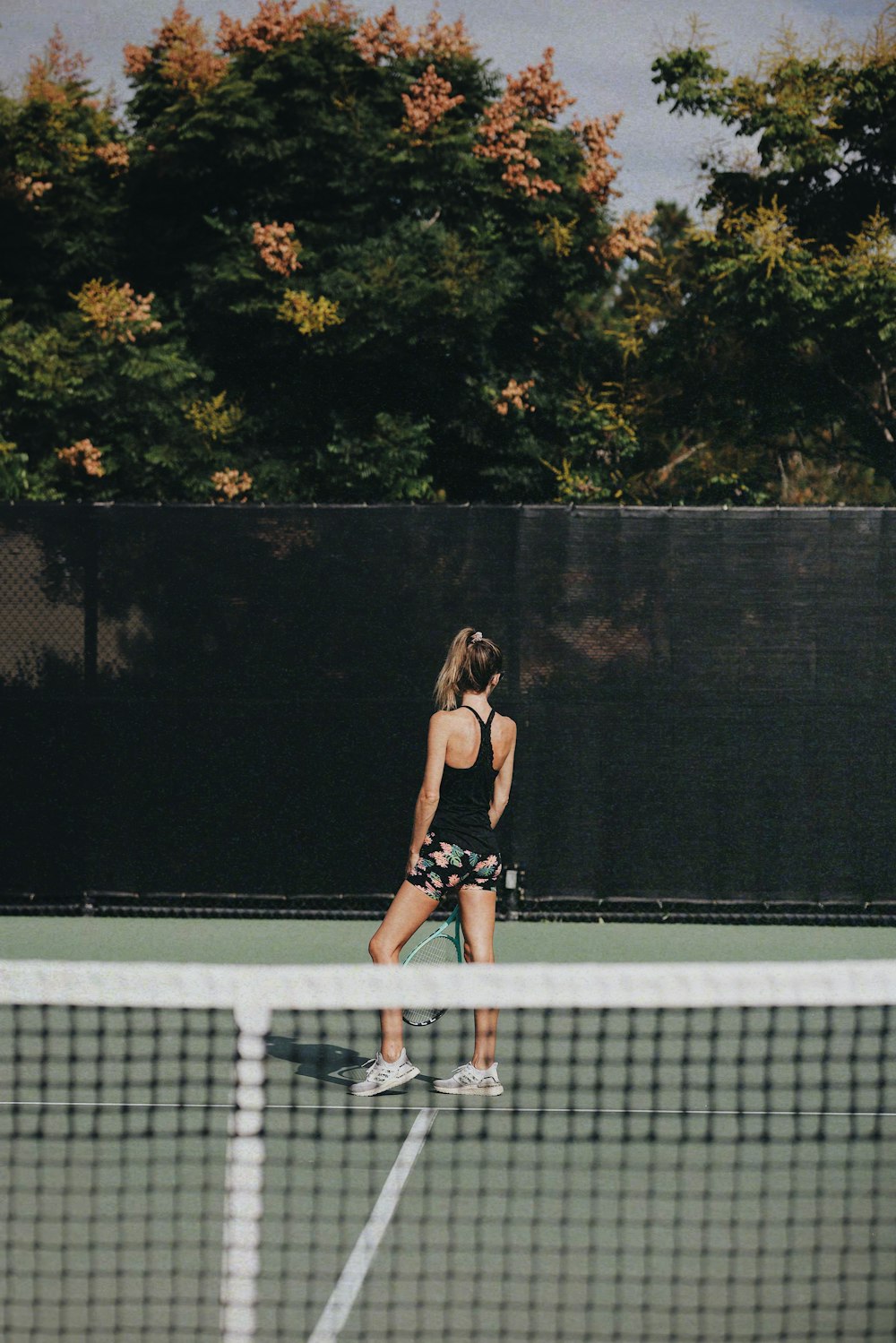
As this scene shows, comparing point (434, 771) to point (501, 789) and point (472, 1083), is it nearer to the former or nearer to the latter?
point (501, 789)

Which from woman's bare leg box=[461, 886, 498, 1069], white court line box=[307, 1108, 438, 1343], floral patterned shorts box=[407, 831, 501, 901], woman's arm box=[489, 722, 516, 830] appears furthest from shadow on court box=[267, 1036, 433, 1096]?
woman's arm box=[489, 722, 516, 830]

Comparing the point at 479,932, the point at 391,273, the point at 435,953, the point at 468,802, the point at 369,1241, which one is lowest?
the point at 369,1241

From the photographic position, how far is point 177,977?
3385mm

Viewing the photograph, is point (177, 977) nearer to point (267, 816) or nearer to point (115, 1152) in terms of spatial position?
point (115, 1152)

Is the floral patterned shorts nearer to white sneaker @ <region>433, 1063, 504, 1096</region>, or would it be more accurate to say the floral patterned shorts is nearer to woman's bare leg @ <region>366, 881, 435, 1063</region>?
woman's bare leg @ <region>366, 881, 435, 1063</region>

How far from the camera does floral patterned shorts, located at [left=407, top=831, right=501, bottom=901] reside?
5559 mm

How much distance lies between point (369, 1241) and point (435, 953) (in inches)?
88.6

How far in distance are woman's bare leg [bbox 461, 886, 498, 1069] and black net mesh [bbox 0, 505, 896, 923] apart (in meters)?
3.27

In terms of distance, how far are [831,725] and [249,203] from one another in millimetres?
15341

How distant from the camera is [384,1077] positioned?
18.1 ft

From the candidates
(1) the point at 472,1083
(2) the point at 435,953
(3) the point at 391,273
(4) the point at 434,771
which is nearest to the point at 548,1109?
(1) the point at 472,1083

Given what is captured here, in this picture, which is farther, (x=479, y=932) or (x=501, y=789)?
(x=501, y=789)

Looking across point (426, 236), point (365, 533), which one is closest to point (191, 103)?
point (426, 236)

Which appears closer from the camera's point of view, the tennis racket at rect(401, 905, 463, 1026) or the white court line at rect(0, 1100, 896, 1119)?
the white court line at rect(0, 1100, 896, 1119)
